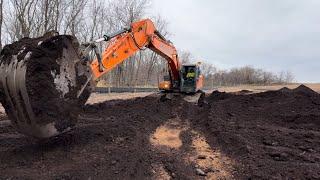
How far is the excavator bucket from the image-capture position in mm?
8031

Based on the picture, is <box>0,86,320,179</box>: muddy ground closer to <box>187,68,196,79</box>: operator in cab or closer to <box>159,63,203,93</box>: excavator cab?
<box>159,63,203,93</box>: excavator cab

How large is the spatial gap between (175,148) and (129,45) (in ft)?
11.6

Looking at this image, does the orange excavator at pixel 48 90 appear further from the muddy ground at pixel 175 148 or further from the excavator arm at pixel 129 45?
the muddy ground at pixel 175 148

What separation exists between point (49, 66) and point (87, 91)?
108cm

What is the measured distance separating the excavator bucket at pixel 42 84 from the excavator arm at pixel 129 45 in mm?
926

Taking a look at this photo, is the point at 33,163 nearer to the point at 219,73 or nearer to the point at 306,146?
the point at 306,146

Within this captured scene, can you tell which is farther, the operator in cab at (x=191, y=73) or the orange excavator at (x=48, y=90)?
the operator in cab at (x=191, y=73)

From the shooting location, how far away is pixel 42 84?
817 cm

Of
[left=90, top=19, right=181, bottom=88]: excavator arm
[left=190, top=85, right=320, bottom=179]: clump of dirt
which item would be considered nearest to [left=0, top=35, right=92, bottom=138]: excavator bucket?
[left=90, top=19, right=181, bottom=88]: excavator arm

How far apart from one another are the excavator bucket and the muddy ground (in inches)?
31.7

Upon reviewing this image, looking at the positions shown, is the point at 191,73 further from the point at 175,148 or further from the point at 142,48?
the point at 175,148

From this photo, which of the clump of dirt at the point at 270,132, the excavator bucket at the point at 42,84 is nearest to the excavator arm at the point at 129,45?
the excavator bucket at the point at 42,84

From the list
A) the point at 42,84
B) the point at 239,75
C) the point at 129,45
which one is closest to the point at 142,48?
the point at 129,45

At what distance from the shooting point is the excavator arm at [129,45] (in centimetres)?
1057
